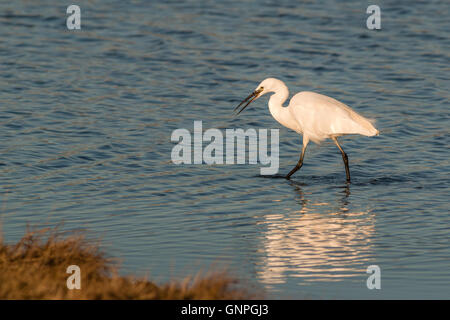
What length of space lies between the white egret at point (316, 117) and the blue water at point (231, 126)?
528 millimetres

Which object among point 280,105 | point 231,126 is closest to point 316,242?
point 280,105

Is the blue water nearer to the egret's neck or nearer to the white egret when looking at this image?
the white egret

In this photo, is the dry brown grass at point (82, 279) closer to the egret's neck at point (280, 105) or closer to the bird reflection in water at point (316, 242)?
the bird reflection in water at point (316, 242)

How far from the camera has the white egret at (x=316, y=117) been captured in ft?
40.8

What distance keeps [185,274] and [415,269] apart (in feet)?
7.10

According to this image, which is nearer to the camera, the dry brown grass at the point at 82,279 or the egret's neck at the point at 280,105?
the dry brown grass at the point at 82,279

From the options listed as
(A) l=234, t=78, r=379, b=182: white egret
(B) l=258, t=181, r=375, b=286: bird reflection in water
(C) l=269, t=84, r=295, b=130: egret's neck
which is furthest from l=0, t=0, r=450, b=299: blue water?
(C) l=269, t=84, r=295, b=130: egret's neck

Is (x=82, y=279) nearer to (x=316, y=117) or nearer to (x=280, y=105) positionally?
(x=316, y=117)

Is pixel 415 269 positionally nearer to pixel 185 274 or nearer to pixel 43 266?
pixel 185 274

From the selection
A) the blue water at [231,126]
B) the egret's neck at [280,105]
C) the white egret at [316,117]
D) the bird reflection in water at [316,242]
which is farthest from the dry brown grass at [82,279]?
the egret's neck at [280,105]

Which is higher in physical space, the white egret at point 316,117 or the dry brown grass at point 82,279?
the white egret at point 316,117

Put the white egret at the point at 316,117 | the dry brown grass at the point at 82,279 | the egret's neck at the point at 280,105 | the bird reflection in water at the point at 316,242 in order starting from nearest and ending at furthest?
the dry brown grass at the point at 82,279 → the bird reflection in water at the point at 316,242 → the white egret at the point at 316,117 → the egret's neck at the point at 280,105
